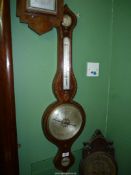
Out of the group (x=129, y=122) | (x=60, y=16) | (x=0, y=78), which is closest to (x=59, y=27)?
(x=60, y=16)

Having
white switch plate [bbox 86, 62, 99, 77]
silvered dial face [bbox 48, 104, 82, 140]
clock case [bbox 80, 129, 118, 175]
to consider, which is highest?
white switch plate [bbox 86, 62, 99, 77]

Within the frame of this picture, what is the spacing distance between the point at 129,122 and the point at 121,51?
1.88 feet

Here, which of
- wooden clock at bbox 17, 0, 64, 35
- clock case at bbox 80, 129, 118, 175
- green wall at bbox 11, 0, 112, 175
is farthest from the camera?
clock case at bbox 80, 129, 118, 175

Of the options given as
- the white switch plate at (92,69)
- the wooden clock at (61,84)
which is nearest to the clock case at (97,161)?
the wooden clock at (61,84)

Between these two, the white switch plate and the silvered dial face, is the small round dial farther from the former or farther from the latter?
the silvered dial face

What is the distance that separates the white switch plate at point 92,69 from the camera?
131cm

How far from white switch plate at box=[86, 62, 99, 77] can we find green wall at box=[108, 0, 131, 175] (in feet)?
0.52

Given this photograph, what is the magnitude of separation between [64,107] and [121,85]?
517 millimetres

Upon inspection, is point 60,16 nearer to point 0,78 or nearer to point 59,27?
point 59,27

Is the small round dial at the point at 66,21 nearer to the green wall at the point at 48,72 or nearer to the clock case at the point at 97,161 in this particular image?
the green wall at the point at 48,72

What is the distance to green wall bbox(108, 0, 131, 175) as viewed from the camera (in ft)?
4.13

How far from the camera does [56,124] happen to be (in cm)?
115

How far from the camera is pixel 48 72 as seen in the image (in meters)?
1.16


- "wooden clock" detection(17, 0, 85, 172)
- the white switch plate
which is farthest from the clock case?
the white switch plate
